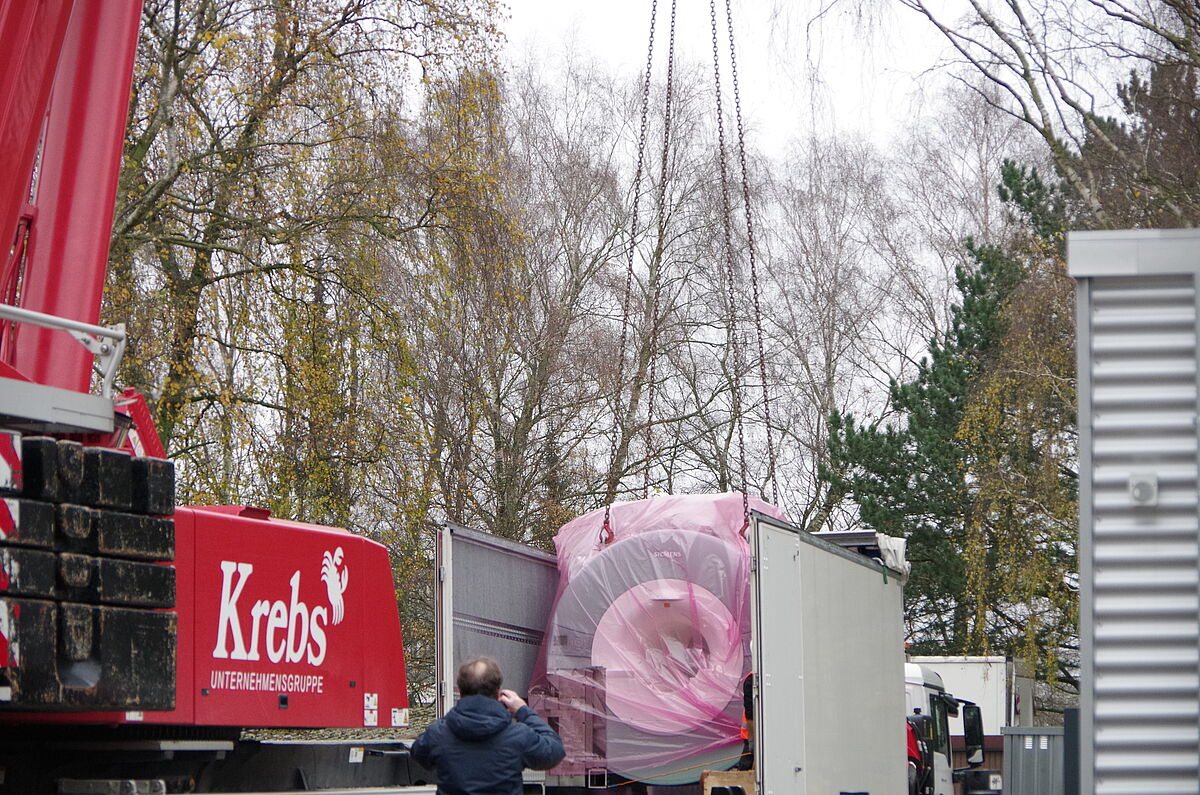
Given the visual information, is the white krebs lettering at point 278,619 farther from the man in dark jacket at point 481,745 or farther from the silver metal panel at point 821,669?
the silver metal panel at point 821,669

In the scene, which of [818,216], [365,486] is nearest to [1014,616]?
[818,216]

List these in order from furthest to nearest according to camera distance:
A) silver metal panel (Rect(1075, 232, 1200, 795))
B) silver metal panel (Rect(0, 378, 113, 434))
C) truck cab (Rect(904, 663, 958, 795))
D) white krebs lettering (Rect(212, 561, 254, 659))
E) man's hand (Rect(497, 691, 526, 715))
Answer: truck cab (Rect(904, 663, 958, 795)), white krebs lettering (Rect(212, 561, 254, 659)), man's hand (Rect(497, 691, 526, 715)), silver metal panel (Rect(0, 378, 113, 434)), silver metal panel (Rect(1075, 232, 1200, 795))

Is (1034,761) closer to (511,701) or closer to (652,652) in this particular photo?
(652,652)

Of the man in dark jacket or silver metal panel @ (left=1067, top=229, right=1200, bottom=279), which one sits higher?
silver metal panel @ (left=1067, top=229, right=1200, bottom=279)

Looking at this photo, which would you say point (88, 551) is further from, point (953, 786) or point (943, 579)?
point (943, 579)

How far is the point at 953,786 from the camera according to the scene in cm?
2050

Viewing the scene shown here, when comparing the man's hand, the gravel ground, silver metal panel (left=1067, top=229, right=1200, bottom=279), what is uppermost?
silver metal panel (left=1067, top=229, right=1200, bottom=279)

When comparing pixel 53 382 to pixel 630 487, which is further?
pixel 630 487

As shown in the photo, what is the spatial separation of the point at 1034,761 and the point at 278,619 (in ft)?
57.0

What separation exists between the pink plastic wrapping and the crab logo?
201 centimetres

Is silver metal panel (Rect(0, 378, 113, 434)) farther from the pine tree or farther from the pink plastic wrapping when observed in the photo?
the pine tree

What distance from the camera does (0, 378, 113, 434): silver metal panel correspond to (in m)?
4.75

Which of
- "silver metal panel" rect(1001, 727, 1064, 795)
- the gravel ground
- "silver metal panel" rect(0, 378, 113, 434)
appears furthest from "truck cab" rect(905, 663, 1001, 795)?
"silver metal panel" rect(0, 378, 113, 434)

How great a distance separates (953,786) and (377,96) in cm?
1230
